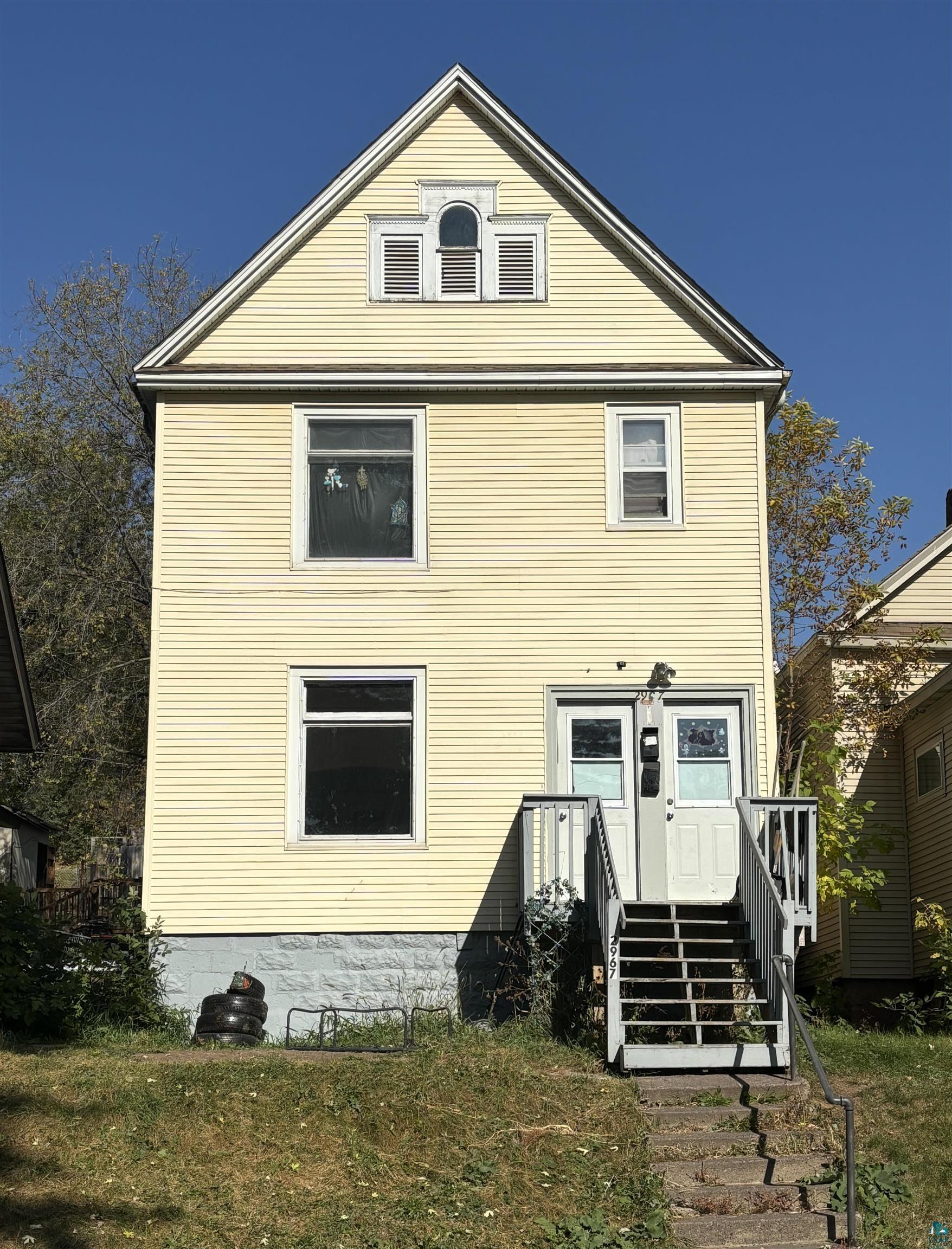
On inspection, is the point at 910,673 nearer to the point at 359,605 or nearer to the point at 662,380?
the point at 662,380

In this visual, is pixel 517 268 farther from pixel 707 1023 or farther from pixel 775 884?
pixel 707 1023

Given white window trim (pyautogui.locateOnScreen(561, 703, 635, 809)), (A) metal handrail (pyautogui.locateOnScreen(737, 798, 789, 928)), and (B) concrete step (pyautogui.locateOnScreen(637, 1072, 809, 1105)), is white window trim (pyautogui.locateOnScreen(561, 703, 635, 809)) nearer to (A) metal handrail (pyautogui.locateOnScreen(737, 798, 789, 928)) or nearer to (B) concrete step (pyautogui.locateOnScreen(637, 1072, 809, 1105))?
(A) metal handrail (pyautogui.locateOnScreen(737, 798, 789, 928))

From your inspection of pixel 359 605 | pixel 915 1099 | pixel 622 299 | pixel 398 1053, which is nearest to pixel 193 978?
pixel 398 1053

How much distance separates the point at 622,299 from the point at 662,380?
1045 millimetres

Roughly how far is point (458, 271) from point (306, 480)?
2857 mm

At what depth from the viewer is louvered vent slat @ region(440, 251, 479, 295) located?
52.6 feet

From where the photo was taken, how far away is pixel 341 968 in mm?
14469

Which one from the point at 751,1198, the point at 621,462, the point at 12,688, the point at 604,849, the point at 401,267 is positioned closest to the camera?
the point at 751,1198

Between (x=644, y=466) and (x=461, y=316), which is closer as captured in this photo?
(x=644, y=466)

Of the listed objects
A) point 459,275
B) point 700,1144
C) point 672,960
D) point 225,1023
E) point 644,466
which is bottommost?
point 700,1144

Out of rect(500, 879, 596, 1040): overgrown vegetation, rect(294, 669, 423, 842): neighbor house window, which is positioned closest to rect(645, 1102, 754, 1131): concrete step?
rect(500, 879, 596, 1040): overgrown vegetation

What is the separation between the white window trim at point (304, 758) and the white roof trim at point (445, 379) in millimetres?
3015

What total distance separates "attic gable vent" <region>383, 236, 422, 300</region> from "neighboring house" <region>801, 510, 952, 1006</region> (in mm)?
7690

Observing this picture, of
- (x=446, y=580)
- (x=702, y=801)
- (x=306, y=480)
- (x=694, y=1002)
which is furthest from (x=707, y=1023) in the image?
(x=306, y=480)
